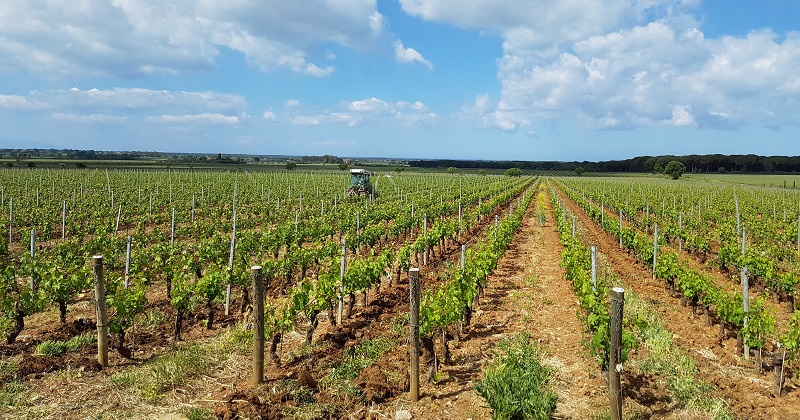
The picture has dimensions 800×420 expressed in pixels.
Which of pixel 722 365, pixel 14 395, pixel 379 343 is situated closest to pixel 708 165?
pixel 722 365

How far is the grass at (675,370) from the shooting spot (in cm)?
541

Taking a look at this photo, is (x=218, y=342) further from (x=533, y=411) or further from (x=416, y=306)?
(x=533, y=411)

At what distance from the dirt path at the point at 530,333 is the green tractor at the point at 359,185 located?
2021cm

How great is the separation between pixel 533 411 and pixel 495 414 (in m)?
0.41

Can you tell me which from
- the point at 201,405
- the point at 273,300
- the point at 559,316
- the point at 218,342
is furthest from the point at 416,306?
the point at 273,300

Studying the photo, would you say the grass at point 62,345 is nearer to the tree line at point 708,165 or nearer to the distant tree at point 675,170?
the distant tree at point 675,170

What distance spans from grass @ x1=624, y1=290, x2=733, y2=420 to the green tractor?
25.9 meters

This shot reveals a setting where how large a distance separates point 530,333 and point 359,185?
87.5ft

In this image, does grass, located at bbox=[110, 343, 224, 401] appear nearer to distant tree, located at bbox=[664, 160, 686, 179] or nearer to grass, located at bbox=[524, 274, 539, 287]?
grass, located at bbox=[524, 274, 539, 287]

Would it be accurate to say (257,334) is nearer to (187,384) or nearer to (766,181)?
(187,384)

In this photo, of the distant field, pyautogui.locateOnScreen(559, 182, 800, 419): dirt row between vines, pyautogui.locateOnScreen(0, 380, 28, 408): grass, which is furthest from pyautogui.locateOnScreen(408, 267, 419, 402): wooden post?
the distant field

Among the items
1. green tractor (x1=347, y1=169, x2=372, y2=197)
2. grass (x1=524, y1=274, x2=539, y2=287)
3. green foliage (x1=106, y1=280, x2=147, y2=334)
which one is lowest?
grass (x1=524, y1=274, x2=539, y2=287)

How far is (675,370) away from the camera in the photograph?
6.35m

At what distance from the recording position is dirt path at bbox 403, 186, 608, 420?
18.0 ft
